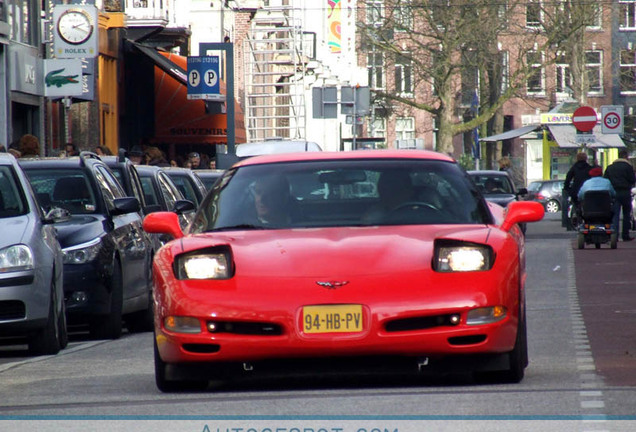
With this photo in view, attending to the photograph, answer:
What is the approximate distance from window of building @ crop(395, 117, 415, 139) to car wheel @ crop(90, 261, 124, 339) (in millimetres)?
87335

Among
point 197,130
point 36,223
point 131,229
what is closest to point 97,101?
point 197,130

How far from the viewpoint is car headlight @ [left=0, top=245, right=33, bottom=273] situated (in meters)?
12.5

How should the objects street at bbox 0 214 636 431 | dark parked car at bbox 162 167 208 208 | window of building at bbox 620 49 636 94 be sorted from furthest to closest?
window of building at bbox 620 49 636 94 < dark parked car at bbox 162 167 208 208 < street at bbox 0 214 636 431

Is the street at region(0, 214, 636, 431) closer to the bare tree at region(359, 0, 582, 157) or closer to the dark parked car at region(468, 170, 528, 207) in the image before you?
the dark parked car at region(468, 170, 528, 207)

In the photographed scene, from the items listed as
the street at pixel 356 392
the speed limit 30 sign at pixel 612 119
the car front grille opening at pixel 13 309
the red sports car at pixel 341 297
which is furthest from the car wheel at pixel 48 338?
the speed limit 30 sign at pixel 612 119

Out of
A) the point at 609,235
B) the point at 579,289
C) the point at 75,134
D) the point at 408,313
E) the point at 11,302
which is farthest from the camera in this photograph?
the point at 75,134

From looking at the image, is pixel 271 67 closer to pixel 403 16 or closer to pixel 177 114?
pixel 403 16

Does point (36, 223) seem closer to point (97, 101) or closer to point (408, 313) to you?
point (408, 313)

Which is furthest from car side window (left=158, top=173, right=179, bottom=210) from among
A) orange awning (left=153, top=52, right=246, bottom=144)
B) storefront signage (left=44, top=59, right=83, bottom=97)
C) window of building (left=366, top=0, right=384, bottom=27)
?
window of building (left=366, top=0, right=384, bottom=27)

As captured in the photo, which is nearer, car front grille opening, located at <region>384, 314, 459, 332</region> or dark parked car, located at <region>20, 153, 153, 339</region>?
car front grille opening, located at <region>384, 314, 459, 332</region>

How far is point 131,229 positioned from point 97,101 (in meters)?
24.6

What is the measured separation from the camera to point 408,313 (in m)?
8.73

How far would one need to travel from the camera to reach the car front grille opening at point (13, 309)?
1258 centimetres

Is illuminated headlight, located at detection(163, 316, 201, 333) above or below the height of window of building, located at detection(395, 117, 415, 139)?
above
